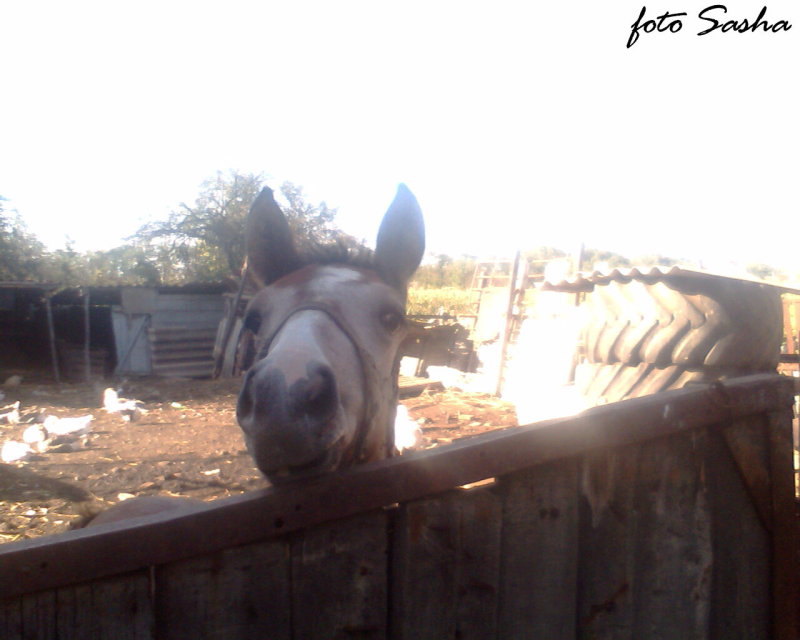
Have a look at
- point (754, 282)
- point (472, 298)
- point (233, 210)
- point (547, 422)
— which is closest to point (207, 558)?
point (547, 422)

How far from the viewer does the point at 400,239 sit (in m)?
2.49

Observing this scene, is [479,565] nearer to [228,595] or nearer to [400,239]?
[228,595]

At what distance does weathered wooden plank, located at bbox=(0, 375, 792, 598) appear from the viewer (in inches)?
39.8

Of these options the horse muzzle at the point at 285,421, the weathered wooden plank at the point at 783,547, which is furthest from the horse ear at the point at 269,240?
the weathered wooden plank at the point at 783,547

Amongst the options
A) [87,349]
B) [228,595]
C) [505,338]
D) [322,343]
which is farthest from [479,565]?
[87,349]

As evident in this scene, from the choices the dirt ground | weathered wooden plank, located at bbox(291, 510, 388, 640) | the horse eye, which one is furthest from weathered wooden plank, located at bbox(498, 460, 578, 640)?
the dirt ground

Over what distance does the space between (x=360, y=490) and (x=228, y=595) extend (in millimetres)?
349

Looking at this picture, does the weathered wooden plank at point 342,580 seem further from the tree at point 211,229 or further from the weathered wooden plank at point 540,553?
the tree at point 211,229

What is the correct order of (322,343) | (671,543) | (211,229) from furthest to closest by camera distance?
(211,229), (322,343), (671,543)

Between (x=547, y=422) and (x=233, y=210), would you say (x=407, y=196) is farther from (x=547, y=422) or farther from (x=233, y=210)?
(x=233, y=210)

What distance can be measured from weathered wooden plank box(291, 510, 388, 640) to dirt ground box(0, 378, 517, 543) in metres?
1.83

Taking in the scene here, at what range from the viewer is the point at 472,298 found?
17.1 meters

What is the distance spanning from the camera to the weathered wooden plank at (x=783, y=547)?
1562 millimetres

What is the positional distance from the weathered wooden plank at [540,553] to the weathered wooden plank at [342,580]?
1.06ft
